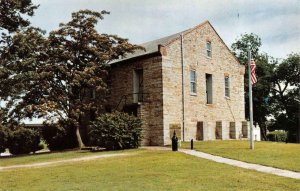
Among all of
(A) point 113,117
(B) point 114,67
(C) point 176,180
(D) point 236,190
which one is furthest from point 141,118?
(D) point 236,190

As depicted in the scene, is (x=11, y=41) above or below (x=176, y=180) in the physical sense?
above

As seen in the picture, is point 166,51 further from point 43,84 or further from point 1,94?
point 1,94

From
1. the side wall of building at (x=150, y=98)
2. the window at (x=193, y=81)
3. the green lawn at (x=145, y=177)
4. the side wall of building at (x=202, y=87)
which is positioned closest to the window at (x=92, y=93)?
the side wall of building at (x=150, y=98)

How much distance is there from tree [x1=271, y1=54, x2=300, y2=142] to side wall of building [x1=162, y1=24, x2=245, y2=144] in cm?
2196

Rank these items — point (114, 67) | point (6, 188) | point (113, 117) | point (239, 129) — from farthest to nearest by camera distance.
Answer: point (239, 129) → point (114, 67) → point (113, 117) → point (6, 188)

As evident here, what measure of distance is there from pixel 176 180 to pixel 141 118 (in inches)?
559

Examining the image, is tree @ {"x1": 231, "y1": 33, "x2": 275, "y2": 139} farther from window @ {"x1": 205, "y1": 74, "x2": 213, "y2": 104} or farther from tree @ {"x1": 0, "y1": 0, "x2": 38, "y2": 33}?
tree @ {"x1": 0, "y1": 0, "x2": 38, "y2": 33}

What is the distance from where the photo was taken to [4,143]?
36.7 m

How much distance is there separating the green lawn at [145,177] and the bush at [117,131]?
6.22 metres

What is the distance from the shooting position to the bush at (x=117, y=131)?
26.2 m

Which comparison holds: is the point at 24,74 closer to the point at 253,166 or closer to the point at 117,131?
the point at 117,131

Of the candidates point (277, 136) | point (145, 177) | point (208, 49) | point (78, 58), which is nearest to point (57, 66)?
point (78, 58)

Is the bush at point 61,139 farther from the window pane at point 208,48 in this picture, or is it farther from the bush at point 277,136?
the bush at point 277,136

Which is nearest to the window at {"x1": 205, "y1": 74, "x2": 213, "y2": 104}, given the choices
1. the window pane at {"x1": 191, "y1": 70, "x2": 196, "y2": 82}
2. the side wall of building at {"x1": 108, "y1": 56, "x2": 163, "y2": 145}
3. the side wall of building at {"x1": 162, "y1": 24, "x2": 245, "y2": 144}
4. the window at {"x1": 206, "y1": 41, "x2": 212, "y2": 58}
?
A: the side wall of building at {"x1": 162, "y1": 24, "x2": 245, "y2": 144}
